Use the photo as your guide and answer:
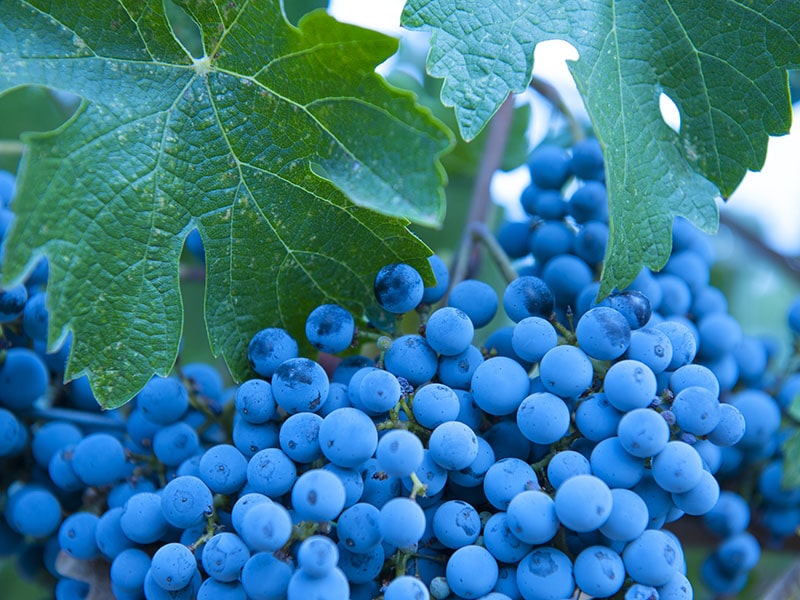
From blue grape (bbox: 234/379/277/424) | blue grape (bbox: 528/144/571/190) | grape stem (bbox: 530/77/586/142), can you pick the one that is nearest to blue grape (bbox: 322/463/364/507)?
blue grape (bbox: 234/379/277/424)

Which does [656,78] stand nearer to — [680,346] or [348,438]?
[680,346]

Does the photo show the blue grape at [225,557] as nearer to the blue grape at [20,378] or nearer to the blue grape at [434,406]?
the blue grape at [434,406]

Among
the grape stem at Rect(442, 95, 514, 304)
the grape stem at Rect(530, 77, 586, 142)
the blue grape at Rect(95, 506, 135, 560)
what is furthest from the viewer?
the grape stem at Rect(530, 77, 586, 142)

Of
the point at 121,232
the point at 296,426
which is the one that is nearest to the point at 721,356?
the point at 296,426

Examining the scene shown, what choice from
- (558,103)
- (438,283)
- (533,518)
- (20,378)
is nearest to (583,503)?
(533,518)

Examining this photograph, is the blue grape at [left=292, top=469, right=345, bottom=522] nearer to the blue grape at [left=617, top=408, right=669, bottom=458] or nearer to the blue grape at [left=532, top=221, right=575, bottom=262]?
the blue grape at [left=617, top=408, right=669, bottom=458]

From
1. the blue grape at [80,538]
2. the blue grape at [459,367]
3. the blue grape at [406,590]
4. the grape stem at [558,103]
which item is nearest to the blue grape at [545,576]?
the blue grape at [406,590]
